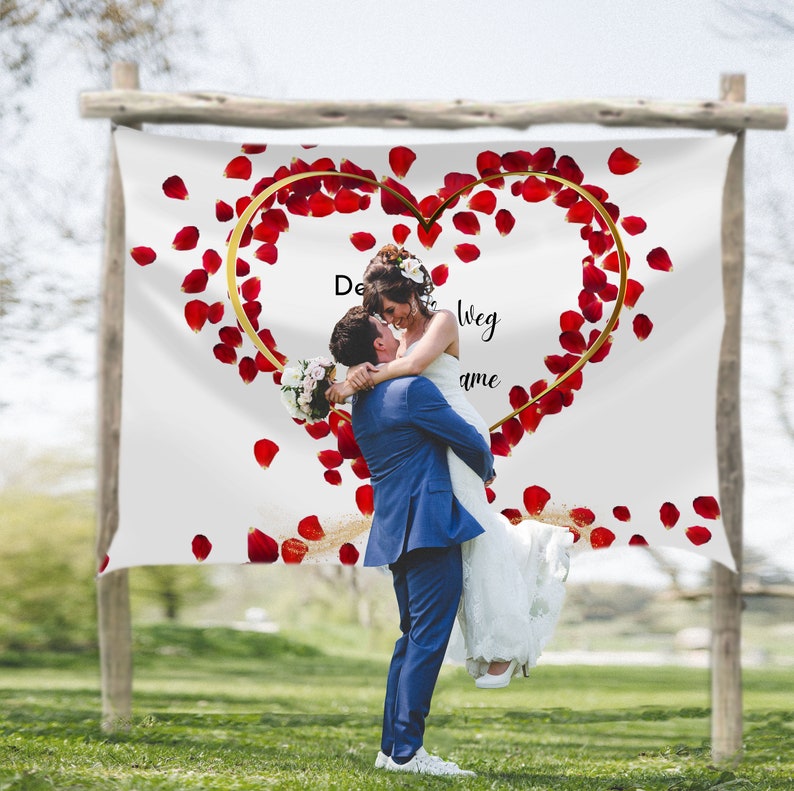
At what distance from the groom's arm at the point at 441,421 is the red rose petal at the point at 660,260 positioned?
1.59 meters

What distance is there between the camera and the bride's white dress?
4.75 meters

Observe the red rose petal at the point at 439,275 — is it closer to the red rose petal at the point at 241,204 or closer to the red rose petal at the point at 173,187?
the red rose petal at the point at 241,204

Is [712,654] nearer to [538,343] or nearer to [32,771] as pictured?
[538,343]

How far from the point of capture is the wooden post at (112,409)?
5.70 m

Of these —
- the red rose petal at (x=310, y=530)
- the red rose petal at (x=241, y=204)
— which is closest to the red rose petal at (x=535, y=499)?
the red rose petal at (x=310, y=530)

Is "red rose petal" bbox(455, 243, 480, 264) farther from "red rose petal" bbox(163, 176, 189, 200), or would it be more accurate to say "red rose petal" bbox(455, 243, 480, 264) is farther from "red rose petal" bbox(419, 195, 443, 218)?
"red rose petal" bbox(163, 176, 189, 200)

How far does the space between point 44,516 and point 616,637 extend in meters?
8.17

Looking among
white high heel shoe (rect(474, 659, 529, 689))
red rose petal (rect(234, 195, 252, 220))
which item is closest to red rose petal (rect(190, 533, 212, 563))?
white high heel shoe (rect(474, 659, 529, 689))

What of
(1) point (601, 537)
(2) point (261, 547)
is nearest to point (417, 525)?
(2) point (261, 547)

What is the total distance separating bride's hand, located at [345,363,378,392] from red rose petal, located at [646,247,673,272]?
1.77 m

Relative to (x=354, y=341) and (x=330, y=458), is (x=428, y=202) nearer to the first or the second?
(x=354, y=341)

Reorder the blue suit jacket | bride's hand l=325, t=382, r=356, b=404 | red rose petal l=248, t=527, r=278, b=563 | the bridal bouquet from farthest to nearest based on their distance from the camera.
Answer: red rose petal l=248, t=527, r=278, b=563 → the bridal bouquet → bride's hand l=325, t=382, r=356, b=404 → the blue suit jacket

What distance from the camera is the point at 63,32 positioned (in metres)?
10.5

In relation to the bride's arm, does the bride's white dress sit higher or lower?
lower
